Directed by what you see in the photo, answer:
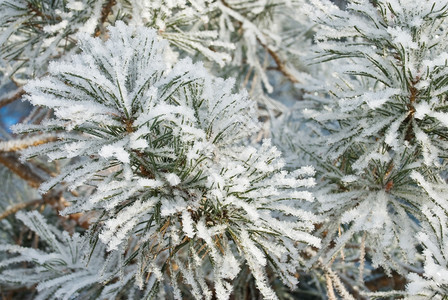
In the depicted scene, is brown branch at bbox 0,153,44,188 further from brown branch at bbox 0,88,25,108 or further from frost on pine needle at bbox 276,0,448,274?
frost on pine needle at bbox 276,0,448,274

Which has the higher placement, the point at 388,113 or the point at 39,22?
the point at 39,22

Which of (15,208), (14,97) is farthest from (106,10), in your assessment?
(15,208)

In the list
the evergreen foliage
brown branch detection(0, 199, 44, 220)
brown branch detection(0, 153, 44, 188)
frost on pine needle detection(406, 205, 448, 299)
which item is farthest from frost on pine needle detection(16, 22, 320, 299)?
brown branch detection(0, 199, 44, 220)

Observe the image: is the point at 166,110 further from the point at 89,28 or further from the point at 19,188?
the point at 19,188

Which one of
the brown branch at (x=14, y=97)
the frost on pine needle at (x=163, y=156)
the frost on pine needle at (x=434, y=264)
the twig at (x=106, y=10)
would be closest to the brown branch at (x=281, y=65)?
the twig at (x=106, y=10)

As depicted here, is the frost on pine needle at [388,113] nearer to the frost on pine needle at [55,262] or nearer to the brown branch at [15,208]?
the frost on pine needle at [55,262]

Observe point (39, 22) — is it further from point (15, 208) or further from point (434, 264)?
point (434, 264)

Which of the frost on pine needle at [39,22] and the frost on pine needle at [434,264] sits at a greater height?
the frost on pine needle at [39,22]
